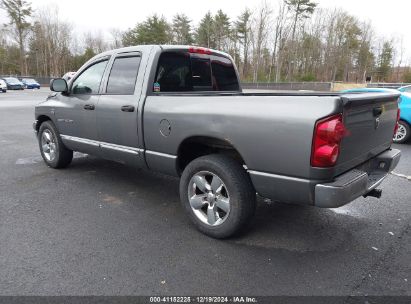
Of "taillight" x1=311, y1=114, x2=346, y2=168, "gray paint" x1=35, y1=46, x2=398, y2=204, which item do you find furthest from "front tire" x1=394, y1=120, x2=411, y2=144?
"taillight" x1=311, y1=114, x2=346, y2=168

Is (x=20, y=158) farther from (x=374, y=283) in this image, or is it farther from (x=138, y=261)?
(x=374, y=283)

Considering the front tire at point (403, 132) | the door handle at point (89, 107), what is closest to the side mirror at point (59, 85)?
the door handle at point (89, 107)

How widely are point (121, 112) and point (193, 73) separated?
3.53 ft

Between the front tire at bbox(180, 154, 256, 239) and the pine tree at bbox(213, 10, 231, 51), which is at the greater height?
the pine tree at bbox(213, 10, 231, 51)

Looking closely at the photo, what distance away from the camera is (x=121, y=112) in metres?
4.11

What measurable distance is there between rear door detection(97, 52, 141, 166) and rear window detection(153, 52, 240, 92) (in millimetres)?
320

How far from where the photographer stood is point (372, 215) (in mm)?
3971

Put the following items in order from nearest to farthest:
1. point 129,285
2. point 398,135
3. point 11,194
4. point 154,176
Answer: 1. point 129,285
2. point 11,194
3. point 154,176
4. point 398,135

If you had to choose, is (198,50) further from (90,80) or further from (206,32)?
(206,32)

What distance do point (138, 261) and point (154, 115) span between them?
61.6 inches

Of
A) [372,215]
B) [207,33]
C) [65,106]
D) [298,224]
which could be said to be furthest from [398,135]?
[207,33]

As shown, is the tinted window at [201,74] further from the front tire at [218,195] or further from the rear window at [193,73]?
the front tire at [218,195]

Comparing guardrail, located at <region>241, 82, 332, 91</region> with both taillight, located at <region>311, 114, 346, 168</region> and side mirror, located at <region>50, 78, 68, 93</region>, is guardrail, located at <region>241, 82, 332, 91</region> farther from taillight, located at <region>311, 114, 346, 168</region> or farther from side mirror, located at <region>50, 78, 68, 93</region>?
taillight, located at <region>311, 114, 346, 168</region>

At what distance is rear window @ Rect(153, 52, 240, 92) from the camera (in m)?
4.08
